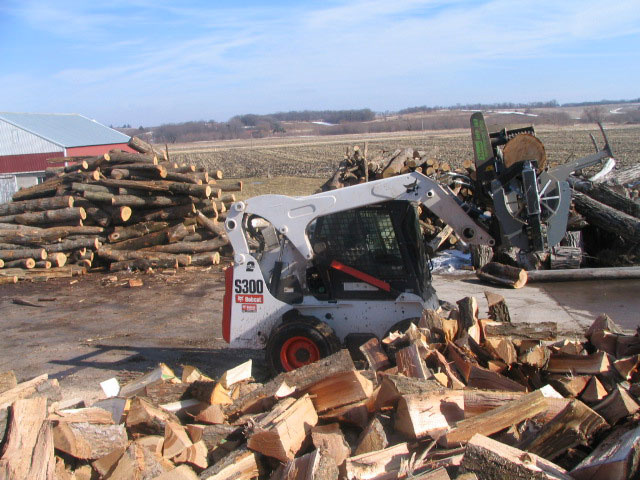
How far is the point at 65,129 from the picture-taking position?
127 ft

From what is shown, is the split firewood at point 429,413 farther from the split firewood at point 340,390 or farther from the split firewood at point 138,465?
the split firewood at point 138,465

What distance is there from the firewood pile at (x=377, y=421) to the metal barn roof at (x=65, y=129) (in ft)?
107

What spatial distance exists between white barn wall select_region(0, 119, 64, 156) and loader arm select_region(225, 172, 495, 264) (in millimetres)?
30874

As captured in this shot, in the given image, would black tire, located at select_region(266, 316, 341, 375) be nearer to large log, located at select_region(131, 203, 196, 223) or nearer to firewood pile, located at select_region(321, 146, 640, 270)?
firewood pile, located at select_region(321, 146, 640, 270)

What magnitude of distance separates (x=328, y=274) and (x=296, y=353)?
87 cm

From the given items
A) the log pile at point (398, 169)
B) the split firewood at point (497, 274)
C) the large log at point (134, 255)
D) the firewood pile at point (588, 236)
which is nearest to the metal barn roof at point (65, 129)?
the large log at point (134, 255)

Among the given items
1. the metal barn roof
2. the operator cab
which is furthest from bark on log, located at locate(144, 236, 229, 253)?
the metal barn roof

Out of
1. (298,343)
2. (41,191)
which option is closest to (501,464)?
(298,343)

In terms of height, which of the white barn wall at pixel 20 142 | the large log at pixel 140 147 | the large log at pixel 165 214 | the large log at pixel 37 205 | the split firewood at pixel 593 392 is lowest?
the split firewood at pixel 593 392

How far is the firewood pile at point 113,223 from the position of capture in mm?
14250

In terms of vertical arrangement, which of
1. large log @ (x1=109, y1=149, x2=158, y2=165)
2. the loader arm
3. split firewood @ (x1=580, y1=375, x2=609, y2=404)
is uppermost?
large log @ (x1=109, y1=149, x2=158, y2=165)

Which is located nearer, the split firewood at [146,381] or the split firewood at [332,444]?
the split firewood at [332,444]

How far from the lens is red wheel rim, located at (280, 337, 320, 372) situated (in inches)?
247

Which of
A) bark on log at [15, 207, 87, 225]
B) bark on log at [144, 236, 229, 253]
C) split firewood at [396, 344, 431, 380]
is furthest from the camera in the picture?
bark on log at [144, 236, 229, 253]
